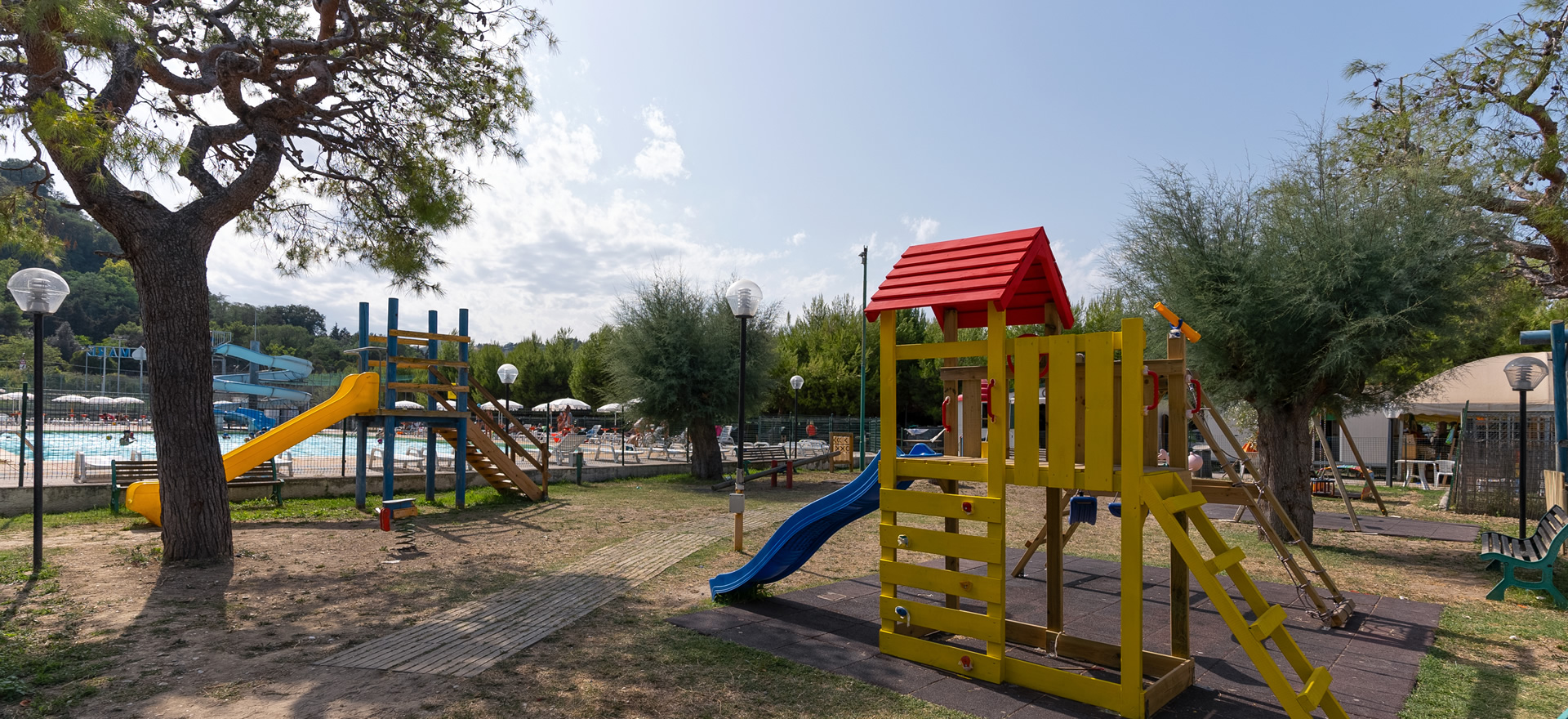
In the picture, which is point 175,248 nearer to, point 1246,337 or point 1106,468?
point 1106,468

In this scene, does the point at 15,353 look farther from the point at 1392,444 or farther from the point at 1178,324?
the point at 1392,444

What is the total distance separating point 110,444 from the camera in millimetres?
26438

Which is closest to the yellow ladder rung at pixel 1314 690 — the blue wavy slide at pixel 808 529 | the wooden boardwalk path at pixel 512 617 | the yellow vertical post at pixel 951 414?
the yellow vertical post at pixel 951 414

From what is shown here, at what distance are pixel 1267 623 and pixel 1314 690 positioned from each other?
0.38 m

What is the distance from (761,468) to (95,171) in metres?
16.2

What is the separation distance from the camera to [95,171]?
7680 millimetres

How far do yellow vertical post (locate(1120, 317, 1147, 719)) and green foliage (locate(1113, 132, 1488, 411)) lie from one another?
20.7ft

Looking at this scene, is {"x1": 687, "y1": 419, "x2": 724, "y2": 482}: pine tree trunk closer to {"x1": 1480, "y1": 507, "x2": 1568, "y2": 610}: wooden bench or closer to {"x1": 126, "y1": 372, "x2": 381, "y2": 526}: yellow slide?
{"x1": 126, "y1": 372, "x2": 381, "y2": 526}: yellow slide

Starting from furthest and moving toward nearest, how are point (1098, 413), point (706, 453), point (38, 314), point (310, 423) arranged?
point (706, 453)
point (310, 423)
point (38, 314)
point (1098, 413)

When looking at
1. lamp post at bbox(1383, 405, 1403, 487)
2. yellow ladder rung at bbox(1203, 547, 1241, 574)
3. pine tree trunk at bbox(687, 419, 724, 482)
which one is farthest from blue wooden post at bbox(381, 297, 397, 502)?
lamp post at bbox(1383, 405, 1403, 487)

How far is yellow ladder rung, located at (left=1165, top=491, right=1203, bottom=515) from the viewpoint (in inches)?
181

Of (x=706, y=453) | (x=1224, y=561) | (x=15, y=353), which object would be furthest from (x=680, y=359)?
(x=15, y=353)

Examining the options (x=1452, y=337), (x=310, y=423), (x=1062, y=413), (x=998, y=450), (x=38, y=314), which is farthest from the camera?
(x=310, y=423)

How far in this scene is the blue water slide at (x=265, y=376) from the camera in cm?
5631
